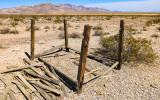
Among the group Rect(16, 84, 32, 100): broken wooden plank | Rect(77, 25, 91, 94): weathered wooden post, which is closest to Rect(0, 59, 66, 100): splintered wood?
Rect(16, 84, 32, 100): broken wooden plank

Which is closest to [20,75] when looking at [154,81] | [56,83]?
[56,83]

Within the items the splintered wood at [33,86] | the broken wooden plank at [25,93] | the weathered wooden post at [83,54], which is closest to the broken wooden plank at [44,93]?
the splintered wood at [33,86]

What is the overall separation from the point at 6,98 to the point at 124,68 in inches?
204

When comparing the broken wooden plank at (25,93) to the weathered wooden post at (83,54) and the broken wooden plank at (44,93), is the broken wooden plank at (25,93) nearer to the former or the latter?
the broken wooden plank at (44,93)

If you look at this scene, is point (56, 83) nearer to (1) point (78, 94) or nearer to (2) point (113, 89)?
(1) point (78, 94)

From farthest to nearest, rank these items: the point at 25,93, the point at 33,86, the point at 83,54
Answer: the point at 33,86
the point at 25,93
the point at 83,54

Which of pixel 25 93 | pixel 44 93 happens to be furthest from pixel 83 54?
pixel 25 93

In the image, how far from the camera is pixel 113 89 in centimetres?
484

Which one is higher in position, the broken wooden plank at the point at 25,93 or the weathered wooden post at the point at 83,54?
the weathered wooden post at the point at 83,54

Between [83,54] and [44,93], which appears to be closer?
[83,54]

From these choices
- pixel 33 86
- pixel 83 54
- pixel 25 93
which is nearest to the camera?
pixel 83 54

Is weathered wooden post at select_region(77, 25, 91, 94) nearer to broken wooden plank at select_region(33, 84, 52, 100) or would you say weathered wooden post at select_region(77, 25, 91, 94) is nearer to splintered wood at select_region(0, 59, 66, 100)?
splintered wood at select_region(0, 59, 66, 100)

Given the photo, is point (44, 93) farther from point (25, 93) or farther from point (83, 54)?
point (83, 54)

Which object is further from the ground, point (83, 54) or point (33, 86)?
point (83, 54)
